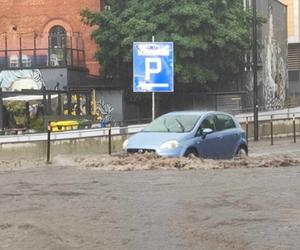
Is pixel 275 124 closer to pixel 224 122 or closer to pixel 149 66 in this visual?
pixel 149 66

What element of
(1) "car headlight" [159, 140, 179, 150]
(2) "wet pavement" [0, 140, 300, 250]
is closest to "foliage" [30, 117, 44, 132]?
(1) "car headlight" [159, 140, 179, 150]

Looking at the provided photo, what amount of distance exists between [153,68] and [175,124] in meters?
5.12

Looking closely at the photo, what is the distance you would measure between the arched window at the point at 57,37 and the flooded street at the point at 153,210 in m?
27.1

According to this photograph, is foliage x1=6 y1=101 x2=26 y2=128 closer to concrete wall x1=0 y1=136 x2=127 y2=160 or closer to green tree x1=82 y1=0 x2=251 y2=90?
green tree x1=82 y1=0 x2=251 y2=90

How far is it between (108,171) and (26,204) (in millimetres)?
4720

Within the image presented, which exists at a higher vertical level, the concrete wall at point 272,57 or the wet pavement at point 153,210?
the concrete wall at point 272,57

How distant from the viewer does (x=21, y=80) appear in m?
37.5

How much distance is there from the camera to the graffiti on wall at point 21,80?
37406 millimetres

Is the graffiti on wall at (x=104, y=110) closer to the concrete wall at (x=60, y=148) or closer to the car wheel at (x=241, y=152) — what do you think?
the concrete wall at (x=60, y=148)

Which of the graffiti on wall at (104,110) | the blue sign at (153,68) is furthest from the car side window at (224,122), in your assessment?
the graffiti on wall at (104,110)

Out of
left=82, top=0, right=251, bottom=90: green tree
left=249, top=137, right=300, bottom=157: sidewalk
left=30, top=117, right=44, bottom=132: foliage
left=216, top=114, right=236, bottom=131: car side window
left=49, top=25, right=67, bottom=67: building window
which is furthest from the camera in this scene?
left=49, top=25, right=67, bottom=67: building window

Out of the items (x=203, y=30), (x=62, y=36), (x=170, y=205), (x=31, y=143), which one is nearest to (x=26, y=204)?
(x=170, y=205)

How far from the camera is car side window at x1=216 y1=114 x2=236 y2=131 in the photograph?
1686cm

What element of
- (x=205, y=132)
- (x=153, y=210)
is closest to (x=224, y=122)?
(x=205, y=132)
